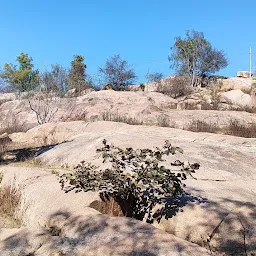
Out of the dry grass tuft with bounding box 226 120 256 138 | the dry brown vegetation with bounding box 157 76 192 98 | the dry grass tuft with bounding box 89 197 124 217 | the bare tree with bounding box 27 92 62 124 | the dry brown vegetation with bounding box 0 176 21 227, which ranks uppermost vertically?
the dry brown vegetation with bounding box 157 76 192 98

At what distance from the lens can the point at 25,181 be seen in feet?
17.8

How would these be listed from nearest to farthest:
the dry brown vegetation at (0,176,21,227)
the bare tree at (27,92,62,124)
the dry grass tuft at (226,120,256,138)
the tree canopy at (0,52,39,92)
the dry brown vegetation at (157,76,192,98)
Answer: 1. the dry brown vegetation at (0,176,21,227)
2. the dry grass tuft at (226,120,256,138)
3. the bare tree at (27,92,62,124)
4. the dry brown vegetation at (157,76,192,98)
5. the tree canopy at (0,52,39,92)

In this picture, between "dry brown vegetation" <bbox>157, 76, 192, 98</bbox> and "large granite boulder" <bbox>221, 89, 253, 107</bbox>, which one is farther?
"dry brown vegetation" <bbox>157, 76, 192, 98</bbox>

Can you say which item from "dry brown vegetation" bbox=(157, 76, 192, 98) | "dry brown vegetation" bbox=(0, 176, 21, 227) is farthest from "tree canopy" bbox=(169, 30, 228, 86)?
"dry brown vegetation" bbox=(0, 176, 21, 227)

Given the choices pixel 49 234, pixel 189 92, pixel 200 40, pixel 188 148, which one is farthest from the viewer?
pixel 200 40

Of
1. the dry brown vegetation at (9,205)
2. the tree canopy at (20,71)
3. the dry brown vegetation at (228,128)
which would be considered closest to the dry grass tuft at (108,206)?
the dry brown vegetation at (9,205)

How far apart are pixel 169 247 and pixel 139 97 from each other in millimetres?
15336

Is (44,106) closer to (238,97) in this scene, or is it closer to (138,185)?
(238,97)

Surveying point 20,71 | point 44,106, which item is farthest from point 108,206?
point 20,71

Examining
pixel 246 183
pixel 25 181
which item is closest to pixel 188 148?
pixel 246 183

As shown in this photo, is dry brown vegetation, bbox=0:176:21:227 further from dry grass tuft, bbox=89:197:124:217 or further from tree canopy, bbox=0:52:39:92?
tree canopy, bbox=0:52:39:92

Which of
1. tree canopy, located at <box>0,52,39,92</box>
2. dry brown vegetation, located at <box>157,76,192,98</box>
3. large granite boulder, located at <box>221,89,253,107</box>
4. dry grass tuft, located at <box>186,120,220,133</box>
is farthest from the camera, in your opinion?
tree canopy, located at <box>0,52,39,92</box>

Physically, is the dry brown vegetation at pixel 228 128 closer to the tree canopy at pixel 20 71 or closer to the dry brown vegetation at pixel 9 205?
the dry brown vegetation at pixel 9 205

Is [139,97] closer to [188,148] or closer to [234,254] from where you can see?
[188,148]
